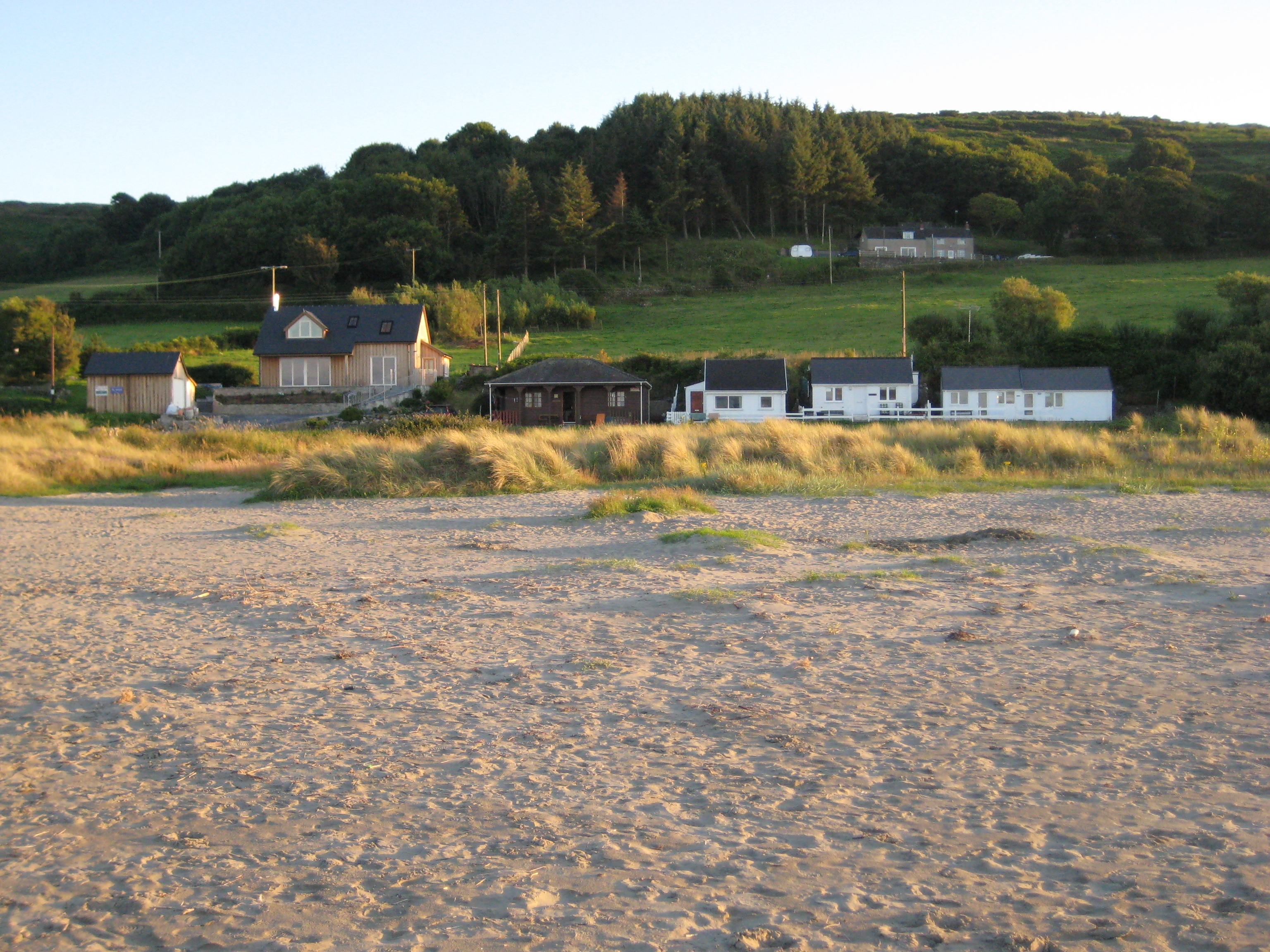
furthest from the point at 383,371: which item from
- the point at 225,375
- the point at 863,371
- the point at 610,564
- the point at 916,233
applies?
the point at 916,233

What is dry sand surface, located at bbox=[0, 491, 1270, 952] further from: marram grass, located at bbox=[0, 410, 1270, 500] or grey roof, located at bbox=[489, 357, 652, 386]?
grey roof, located at bbox=[489, 357, 652, 386]

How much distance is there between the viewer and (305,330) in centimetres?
4844

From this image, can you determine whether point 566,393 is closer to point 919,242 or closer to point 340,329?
point 340,329

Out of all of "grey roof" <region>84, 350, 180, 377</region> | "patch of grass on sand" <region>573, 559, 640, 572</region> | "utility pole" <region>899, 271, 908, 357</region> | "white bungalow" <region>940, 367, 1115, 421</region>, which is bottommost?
"patch of grass on sand" <region>573, 559, 640, 572</region>

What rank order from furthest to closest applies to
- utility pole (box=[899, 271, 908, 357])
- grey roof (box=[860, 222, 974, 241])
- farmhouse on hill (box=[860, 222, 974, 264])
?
grey roof (box=[860, 222, 974, 241]) < farmhouse on hill (box=[860, 222, 974, 264]) < utility pole (box=[899, 271, 908, 357])

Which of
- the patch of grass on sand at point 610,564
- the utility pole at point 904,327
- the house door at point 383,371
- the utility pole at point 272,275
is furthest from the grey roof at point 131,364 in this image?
the patch of grass on sand at point 610,564

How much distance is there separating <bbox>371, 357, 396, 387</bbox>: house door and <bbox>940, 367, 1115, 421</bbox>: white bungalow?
25112 mm

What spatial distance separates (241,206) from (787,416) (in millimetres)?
58790

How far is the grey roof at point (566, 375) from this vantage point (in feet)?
136

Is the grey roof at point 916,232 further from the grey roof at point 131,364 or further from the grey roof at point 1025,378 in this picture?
the grey roof at point 131,364

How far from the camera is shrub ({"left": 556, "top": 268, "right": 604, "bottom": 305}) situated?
73.8 meters

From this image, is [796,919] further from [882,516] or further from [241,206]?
[241,206]

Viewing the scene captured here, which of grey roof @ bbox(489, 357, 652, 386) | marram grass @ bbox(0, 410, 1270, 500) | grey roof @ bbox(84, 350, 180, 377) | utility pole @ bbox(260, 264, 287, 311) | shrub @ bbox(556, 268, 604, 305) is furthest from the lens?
shrub @ bbox(556, 268, 604, 305)

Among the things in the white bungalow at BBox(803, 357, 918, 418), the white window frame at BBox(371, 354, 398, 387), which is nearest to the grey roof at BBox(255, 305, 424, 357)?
the white window frame at BBox(371, 354, 398, 387)
